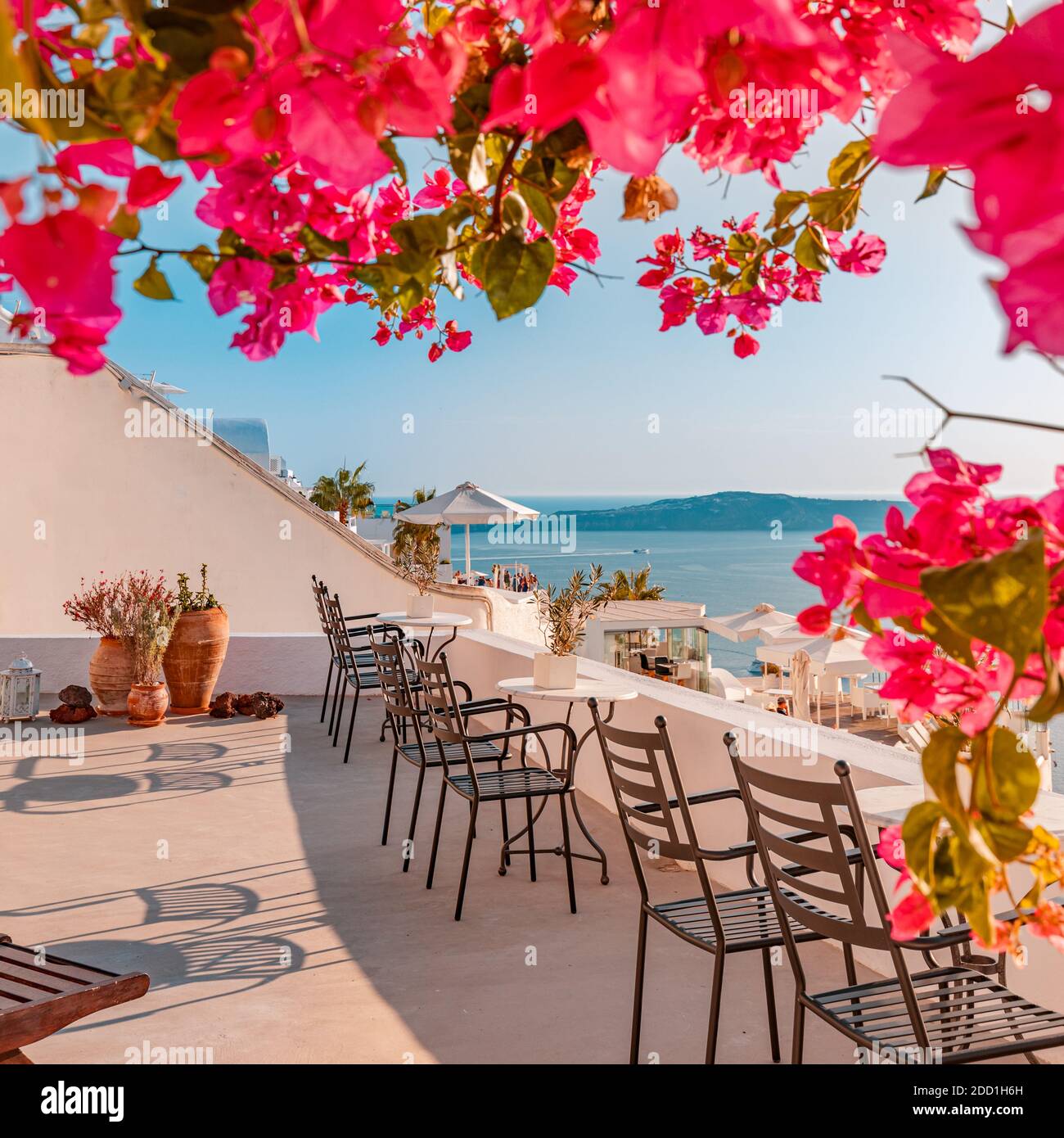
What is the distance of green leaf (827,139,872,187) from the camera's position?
78 centimetres

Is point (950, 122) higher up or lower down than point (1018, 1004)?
higher up

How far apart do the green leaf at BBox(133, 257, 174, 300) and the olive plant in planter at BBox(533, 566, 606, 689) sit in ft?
13.1

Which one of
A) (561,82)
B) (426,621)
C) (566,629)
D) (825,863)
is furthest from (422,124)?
(426,621)

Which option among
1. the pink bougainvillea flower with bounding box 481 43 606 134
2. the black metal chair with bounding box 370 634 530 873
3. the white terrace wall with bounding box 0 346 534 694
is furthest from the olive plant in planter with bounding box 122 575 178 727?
the pink bougainvillea flower with bounding box 481 43 606 134

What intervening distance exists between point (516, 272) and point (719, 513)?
12169 centimetres

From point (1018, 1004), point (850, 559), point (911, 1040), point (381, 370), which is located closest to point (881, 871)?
point (1018, 1004)

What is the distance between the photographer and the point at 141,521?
10516mm

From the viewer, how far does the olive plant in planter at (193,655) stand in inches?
300

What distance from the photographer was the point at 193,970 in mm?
3217

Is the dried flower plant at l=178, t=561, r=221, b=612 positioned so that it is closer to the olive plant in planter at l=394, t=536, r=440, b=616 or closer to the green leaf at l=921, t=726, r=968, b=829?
the olive plant in planter at l=394, t=536, r=440, b=616

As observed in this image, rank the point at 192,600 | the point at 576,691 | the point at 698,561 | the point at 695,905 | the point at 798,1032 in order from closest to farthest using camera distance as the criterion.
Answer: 1. the point at 798,1032
2. the point at 695,905
3. the point at 576,691
4. the point at 192,600
5. the point at 698,561

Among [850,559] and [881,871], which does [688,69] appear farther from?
[881,871]

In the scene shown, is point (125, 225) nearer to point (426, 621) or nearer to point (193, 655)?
point (426, 621)
